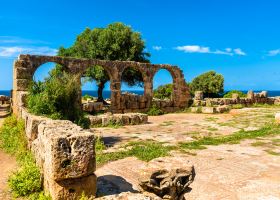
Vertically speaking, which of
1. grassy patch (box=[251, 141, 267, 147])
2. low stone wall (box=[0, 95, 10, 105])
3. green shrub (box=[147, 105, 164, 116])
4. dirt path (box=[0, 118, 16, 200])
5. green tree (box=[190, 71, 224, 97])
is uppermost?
green tree (box=[190, 71, 224, 97])

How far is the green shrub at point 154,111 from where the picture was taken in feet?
63.3

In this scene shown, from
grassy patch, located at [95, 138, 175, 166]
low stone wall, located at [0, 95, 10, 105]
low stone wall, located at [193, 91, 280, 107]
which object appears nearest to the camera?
grassy patch, located at [95, 138, 175, 166]

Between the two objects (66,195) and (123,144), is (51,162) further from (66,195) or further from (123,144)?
(123,144)

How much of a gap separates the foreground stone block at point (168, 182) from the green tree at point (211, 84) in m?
48.4

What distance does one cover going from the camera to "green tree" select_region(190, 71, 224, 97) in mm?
52406

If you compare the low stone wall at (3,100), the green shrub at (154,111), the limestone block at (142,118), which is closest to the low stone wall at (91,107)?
the green shrub at (154,111)

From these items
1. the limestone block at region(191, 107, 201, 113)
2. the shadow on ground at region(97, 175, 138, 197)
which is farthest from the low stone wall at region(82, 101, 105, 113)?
the shadow on ground at region(97, 175, 138, 197)

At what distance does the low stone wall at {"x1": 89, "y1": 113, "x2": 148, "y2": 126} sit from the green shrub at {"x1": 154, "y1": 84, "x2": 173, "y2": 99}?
18970 millimetres

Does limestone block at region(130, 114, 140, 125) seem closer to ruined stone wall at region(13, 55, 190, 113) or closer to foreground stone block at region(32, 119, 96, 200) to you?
ruined stone wall at region(13, 55, 190, 113)

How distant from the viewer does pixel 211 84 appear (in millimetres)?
52344

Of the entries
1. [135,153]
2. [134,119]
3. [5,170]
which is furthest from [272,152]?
[134,119]

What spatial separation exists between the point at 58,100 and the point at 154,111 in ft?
36.6

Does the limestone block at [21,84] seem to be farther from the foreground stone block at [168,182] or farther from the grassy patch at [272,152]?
the foreground stone block at [168,182]

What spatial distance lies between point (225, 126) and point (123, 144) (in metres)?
6.00
